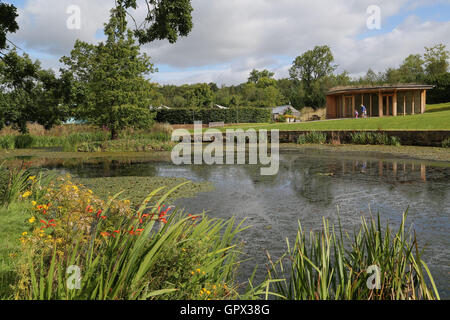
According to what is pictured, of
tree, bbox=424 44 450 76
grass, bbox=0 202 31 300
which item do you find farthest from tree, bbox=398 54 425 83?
grass, bbox=0 202 31 300

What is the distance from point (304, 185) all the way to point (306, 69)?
89.1m

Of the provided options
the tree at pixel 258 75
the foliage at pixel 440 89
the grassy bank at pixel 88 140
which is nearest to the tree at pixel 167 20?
the grassy bank at pixel 88 140

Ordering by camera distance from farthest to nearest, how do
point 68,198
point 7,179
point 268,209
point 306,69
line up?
point 306,69, point 268,209, point 7,179, point 68,198

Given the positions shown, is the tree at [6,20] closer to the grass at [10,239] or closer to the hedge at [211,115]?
the grass at [10,239]

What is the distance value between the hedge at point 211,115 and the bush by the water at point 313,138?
2048 cm

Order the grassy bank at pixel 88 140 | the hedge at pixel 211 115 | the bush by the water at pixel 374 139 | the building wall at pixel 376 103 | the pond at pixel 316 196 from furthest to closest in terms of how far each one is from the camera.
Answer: the hedge at pixel 211 115 < the building wall at pixel 376 103 < the grassy bank at pixel 88 140 < the bush by the water at pixel 374 139 < the pond at pixel 316 196

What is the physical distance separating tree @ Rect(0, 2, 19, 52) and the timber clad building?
3446cm

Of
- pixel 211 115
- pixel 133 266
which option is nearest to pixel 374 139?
pixel 133 266

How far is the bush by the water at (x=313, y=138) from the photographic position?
1052 inches

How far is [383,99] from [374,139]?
20907 mm

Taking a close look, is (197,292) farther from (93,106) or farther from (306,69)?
(306,69)

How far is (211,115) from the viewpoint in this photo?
1879 inches

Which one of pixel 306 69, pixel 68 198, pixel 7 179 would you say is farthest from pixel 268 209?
pixel 306 69

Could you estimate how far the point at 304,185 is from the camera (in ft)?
37.4
